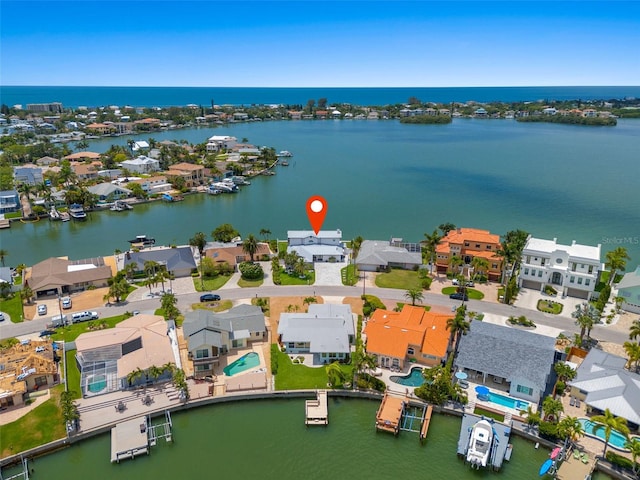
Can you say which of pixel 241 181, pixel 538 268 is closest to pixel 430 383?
pixel 538 268

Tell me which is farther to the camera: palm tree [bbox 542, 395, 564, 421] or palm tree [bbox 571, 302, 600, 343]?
palm tree [bbox 571, 302, 600, 343]

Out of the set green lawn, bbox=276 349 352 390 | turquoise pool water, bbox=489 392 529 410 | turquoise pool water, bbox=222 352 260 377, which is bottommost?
turquoise pool water, bbox=222 352 260 377

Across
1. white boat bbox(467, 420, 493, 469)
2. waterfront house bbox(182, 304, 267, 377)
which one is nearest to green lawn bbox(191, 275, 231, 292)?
waterfront house bbox(182, 304, 267, 377)

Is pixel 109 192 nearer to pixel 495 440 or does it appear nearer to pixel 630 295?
pixel 495 440

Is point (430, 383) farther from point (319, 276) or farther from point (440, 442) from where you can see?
point (319, 276)

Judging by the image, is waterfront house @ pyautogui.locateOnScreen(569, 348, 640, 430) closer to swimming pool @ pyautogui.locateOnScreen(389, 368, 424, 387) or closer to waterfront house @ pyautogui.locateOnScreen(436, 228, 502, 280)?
swimming pool @ pyautogui.locateOnScreen(389, 368, 424, 387)

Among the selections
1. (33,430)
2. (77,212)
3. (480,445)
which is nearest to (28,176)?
(77,212)
